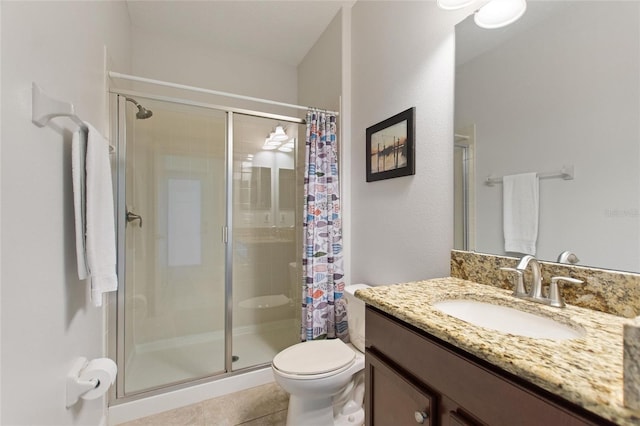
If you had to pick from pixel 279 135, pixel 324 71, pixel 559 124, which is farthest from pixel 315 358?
pixel 324 71

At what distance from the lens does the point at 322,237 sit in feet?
6.57

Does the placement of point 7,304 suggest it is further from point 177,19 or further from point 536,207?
point 177,19

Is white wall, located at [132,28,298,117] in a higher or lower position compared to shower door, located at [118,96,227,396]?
higher

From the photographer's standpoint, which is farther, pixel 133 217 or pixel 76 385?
pixel 133 217

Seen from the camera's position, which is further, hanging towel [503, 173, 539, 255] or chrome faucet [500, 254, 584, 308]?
hanging towel [503, 173, 539, 255]

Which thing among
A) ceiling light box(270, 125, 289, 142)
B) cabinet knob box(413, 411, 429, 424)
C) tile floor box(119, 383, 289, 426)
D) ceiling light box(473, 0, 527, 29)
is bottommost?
tile floor box(119, 383, 289, 426)

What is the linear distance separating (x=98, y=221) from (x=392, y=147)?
149cm

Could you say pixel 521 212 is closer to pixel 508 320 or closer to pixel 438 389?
pixel 508 320

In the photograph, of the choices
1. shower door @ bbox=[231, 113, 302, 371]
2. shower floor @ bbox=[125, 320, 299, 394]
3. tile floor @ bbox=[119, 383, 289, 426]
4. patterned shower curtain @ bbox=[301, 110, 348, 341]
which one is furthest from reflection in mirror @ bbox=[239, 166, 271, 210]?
tile floor @ bbox=[119, 383, 289, 426]

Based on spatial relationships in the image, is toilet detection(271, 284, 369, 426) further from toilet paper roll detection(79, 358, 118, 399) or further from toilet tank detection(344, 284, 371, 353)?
toilet paper roll detection(79, 358, 118, 399)

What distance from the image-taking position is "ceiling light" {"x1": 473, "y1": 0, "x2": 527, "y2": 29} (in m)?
1.04

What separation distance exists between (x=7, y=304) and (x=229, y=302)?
4.88 feet

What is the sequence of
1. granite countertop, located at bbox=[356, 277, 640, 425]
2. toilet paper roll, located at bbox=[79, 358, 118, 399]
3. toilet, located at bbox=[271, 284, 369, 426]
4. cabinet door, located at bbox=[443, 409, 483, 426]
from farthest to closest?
1. toilet, located at bbox=[271, 284, 369, 426]
2. toilet paper roll, located at bbox=[79, 358, 118, 399]
3. cabinet door, located at bbox=[443, 409, 483, 426]
4. granite countertop, located at bbox=[356, 277, 640, 425]

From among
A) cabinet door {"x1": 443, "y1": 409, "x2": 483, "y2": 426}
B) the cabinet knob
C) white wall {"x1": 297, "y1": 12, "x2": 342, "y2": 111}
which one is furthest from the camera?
white wall {"x1": 297, "y1": 12, "x2": 342, "y2": 111}
